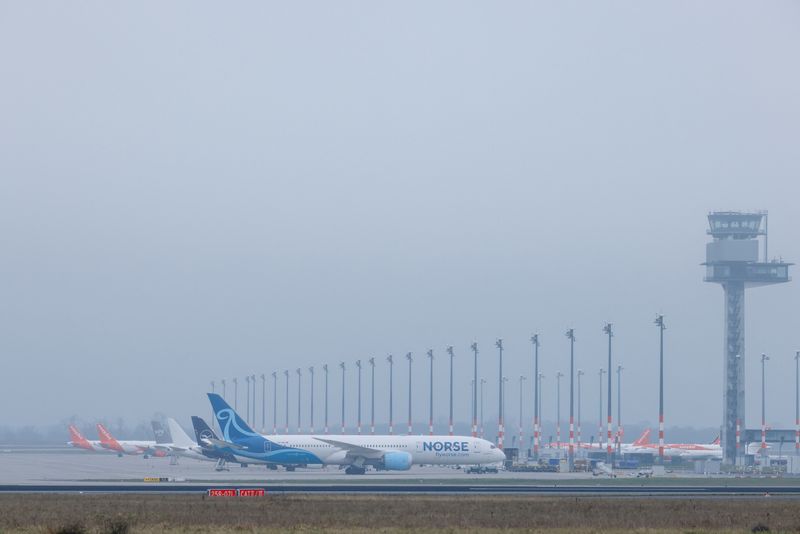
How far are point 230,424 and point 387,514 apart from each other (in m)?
56.3

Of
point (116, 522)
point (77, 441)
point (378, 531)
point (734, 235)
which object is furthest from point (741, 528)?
point (77, 441)

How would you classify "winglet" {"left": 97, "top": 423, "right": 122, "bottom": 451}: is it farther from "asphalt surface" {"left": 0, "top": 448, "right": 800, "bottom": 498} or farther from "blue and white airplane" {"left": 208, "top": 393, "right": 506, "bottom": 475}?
"blue and white airplane" {"left": 208, "top": 393, "right": 506, "bottom": 475}

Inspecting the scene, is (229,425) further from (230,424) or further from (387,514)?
(387,514)

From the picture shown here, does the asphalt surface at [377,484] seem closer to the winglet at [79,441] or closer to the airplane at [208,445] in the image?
the airplane at [208,445]

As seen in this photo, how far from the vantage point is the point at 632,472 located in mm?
113062

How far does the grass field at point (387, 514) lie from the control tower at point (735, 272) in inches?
3830

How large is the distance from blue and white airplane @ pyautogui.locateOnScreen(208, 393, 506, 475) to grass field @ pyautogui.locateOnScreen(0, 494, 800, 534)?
41.3m

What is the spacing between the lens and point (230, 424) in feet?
351

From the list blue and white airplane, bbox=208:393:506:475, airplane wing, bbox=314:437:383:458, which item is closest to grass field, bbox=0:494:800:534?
blue and white airplane, bbox=208:393:506:475

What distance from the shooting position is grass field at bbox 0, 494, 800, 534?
46.2 m

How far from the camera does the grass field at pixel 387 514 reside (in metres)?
46.2

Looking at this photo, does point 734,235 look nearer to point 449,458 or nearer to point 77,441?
point 449,458

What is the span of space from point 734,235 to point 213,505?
120919 mm

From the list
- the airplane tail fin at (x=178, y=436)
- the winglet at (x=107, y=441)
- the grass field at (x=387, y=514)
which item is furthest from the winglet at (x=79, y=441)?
the grass field at (x=387, y=514)
